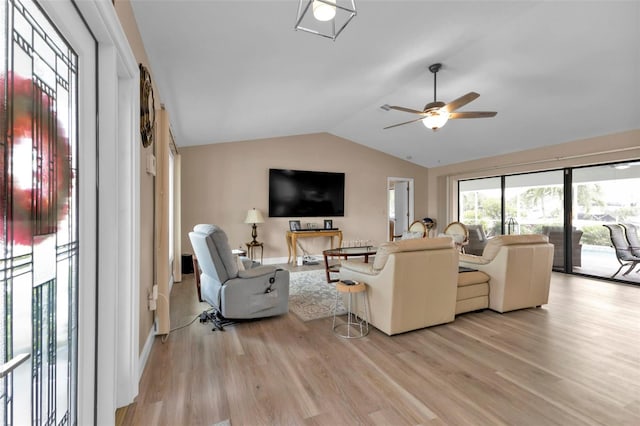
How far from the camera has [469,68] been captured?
383cm

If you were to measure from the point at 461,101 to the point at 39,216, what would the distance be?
3.58m

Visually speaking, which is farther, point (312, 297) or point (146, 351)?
point (312, 297)

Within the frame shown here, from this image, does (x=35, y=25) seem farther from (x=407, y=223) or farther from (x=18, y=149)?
(x=407, y=223)

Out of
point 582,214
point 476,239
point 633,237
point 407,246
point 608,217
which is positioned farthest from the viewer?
point 476,239

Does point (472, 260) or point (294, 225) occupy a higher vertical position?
point (294, 225)

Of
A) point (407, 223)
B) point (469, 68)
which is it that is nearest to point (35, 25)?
point (469, 68)

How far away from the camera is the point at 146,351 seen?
2.29m

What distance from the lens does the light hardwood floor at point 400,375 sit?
5.54 feet

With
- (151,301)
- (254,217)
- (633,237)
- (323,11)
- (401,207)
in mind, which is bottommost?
(151,301)

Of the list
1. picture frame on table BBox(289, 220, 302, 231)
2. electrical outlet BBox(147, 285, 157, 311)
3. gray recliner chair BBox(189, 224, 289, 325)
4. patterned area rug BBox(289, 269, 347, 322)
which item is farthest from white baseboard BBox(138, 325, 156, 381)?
picture frame on table BBox(289, 220, 302, 231)

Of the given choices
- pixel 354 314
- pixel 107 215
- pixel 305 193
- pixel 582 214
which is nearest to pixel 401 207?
pixel 305 193

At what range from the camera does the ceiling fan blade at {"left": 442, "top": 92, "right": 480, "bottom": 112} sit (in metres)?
3.11

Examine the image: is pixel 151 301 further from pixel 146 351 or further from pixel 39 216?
pixel 39 216

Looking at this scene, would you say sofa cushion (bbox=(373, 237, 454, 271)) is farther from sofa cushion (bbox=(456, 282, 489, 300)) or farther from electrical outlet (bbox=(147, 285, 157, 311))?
electrical outlet (bbox=(147, 285, 157, 311))
